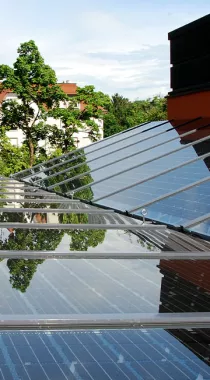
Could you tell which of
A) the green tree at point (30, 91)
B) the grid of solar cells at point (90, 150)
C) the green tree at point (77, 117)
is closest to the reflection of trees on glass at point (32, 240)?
the grid of solar cells at point (90, 150)

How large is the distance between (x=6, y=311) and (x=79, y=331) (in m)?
0.55

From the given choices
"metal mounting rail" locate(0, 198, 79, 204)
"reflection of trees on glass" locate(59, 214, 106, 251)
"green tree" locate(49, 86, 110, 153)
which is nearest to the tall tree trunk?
"green tree" locate(49, 86, 110, 153)

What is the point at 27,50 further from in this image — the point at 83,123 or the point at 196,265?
the point at 196,265

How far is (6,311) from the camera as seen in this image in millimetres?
4145

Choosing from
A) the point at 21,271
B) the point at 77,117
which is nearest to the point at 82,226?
the point at 21,271

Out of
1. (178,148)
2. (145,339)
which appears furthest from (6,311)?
(178,148)

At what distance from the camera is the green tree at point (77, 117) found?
44.7 m

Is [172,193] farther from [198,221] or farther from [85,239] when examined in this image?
[85,239]

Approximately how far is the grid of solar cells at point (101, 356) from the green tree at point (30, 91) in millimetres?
40185

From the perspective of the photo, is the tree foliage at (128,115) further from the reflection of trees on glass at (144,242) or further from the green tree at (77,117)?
the reflection of trees on glass at (144,242)

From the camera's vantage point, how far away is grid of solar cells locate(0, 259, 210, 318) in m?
4.29

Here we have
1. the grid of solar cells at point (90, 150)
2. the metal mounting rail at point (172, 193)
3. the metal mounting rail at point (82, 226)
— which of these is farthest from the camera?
the grid of solar cells at point (90, 150)

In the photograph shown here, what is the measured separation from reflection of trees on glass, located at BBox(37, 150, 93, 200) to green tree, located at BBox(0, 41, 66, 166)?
89.8 ft

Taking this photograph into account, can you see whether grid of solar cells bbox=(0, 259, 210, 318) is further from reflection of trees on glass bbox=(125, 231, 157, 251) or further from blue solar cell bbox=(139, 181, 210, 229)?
blue solar cell bbox=(139, 181, 210, 229)
